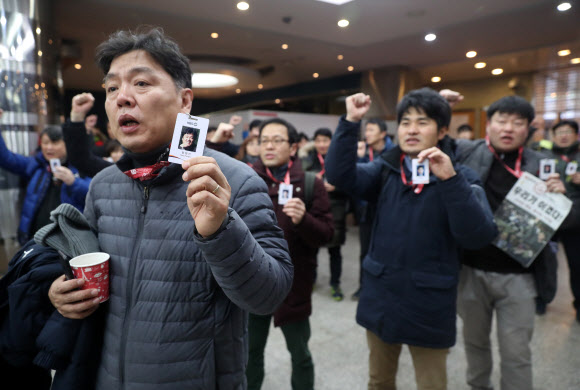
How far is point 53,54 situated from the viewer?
16.3 ft

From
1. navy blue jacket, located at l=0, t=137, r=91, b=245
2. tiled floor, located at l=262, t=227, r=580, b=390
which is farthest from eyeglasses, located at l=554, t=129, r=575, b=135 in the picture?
navy blue jacket, located at l=0, t=137, r=91, b=245

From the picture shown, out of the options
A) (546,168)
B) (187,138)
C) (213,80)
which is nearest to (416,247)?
(546,168)

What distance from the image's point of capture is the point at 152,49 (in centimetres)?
107

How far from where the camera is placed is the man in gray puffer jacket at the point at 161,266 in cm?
101

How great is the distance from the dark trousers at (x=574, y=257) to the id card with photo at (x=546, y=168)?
2.02m

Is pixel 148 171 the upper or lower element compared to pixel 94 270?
upper

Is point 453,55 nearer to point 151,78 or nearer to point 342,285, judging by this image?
point 342,285

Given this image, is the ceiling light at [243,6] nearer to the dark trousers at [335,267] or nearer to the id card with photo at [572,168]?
the dark trousers at [335,267]

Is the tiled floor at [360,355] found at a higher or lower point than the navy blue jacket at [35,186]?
lower

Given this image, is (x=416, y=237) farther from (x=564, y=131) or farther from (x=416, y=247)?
(x=564, y=131)

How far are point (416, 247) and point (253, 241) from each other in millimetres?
1104

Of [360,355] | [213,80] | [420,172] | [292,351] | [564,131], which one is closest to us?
[420,172]

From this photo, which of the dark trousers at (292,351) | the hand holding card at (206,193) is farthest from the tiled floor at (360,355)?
the hand holding card at (206,193)

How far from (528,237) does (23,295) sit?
2.36m
